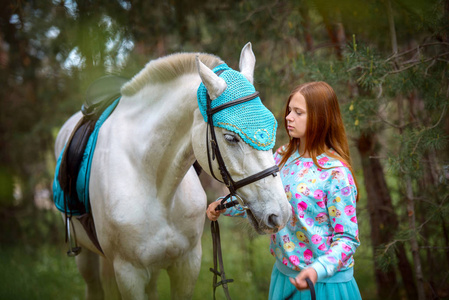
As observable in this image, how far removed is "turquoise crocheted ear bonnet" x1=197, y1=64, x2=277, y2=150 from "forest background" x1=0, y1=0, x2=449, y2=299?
0.55 meters

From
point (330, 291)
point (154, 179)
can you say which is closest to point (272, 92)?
point (154, 179)

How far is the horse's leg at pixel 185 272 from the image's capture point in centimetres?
215

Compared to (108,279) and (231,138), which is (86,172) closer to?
(108,279)

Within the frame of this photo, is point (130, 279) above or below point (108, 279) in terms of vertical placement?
above

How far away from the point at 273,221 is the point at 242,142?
1.15 feet

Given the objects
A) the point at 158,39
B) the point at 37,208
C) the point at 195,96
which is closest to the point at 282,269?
the point at 195,96

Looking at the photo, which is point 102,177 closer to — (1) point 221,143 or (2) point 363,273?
(1) point 221,143

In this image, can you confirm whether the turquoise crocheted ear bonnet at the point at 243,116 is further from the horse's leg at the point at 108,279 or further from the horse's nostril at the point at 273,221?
the horse's leg at the point at 108,279

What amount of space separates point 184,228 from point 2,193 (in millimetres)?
920

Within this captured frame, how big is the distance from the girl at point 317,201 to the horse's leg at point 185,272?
0.48 metres

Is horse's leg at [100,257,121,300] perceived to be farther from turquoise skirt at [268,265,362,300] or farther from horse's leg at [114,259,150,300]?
turquoise skirt at [268,265,362,300]

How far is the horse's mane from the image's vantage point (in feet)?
6.07

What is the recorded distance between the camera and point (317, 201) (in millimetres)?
1622

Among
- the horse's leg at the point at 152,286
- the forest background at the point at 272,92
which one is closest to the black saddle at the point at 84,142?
the forest background at the point at 272,92
